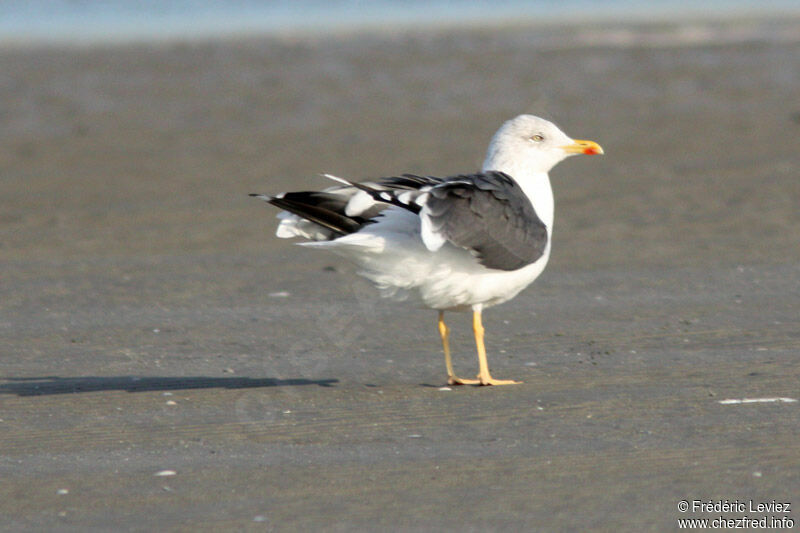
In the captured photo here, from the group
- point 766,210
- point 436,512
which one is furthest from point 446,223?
point 766,210

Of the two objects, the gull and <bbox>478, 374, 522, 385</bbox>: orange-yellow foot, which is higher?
the gull

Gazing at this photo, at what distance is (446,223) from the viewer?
5406 mm

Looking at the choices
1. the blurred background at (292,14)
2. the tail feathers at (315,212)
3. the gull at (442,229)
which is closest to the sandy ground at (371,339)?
the gull at (442,229)

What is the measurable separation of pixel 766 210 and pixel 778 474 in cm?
606

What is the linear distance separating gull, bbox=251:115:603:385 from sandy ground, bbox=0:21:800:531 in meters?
0.51

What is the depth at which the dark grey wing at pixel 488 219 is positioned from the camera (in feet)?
17.8

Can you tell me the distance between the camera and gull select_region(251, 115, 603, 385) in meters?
5.43

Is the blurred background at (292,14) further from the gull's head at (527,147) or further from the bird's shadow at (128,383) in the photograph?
the gull's head at (527,147)

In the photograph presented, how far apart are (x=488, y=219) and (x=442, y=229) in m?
0.31

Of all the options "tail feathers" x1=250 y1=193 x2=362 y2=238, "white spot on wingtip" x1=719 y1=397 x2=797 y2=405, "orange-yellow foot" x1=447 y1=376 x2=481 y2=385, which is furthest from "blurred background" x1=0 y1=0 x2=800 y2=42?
"white spot on wingtip" x1=719 y1=397 x2=797 y2=405

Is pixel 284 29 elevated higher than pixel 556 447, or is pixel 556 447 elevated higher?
pixel 284 29

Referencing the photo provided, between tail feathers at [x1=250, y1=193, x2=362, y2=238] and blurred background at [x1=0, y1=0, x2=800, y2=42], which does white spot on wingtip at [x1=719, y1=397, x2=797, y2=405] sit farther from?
blurred background at [x1=0, y1=0, x2=800, y2=42]

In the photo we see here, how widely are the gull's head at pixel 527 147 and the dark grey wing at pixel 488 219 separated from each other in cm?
25

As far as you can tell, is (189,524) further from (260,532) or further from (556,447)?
(556,447)
